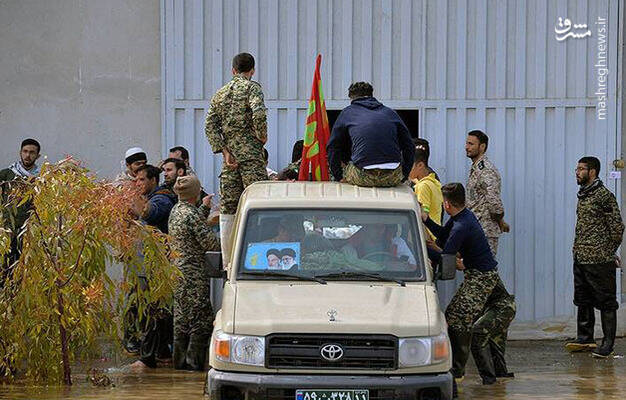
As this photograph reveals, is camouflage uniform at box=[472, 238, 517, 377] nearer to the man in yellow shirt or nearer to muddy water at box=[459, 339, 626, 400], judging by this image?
muddy water at box=[459, 339, 626, 400]

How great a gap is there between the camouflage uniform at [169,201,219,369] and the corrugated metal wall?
217 centimetres

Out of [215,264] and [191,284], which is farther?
[191,284]

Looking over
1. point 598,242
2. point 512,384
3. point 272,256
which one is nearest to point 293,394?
point 272,256

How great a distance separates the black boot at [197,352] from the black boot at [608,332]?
167 inches

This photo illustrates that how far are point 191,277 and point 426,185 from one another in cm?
263

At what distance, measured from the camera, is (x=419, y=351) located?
8.48m

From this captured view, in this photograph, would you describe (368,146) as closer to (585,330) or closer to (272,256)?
(272,256)

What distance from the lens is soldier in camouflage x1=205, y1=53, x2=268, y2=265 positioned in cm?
1148

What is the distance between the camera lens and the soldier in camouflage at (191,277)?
38.3 ft

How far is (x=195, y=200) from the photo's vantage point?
11.8m

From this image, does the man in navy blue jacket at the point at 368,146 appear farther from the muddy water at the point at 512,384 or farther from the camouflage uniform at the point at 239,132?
the muddy water at the point at 512,384

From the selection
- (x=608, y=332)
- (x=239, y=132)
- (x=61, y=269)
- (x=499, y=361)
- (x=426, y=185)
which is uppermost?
(x=239, y=132)

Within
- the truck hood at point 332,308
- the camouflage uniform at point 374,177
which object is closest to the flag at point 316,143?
the camouflage uniform at point 374,177

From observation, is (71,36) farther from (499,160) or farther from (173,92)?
(499,160)
